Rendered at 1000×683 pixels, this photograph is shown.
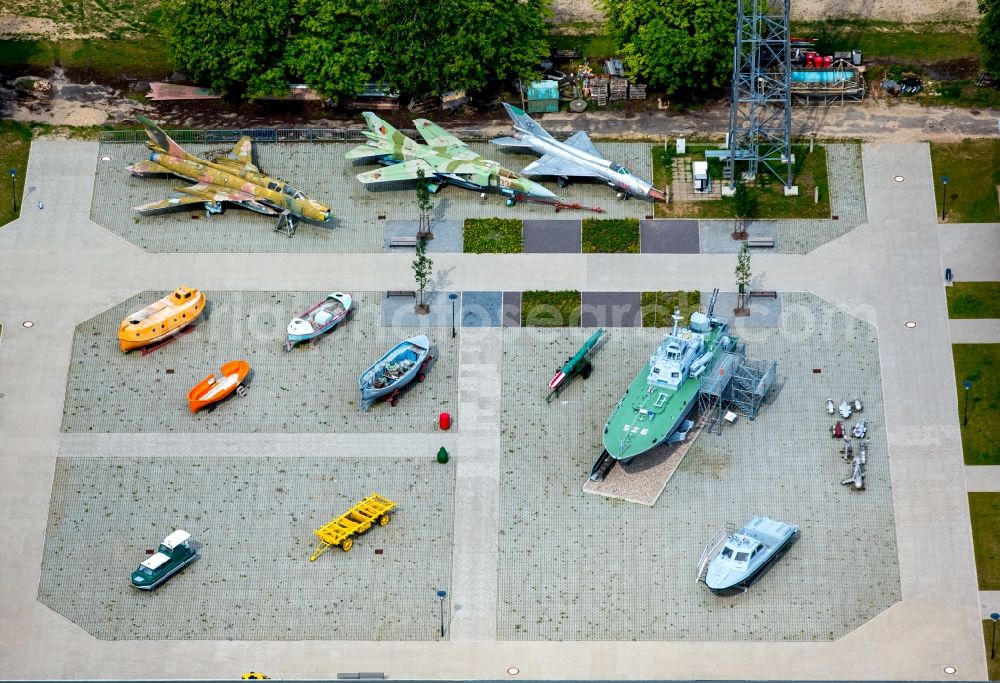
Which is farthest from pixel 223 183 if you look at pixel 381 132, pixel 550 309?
pixel 550 309

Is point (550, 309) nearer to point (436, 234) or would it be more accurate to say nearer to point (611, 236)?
point (611, 236)

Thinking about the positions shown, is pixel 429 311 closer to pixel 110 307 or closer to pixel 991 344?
pixel 110 307

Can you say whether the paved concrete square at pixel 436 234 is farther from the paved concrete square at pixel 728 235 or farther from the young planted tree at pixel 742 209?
the young planted tree at pixel 742 209

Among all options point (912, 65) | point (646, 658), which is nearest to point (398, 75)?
point (912, 65)

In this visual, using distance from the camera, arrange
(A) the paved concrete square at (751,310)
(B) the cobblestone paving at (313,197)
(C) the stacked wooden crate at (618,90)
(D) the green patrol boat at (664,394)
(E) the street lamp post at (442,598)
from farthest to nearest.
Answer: (C) the stacked wooden crate at (618,90), (B) the cobblestone paving at (313,197), (A) the paved concrete square at (751,310), (D) the green patrol boat at (664,394), (E) the street lamp post at (442,598)

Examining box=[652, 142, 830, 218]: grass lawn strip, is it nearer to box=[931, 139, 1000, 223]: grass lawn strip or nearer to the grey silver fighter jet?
the grey silver fighter jet

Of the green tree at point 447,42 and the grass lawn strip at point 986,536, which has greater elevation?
the green tree at point 447,42

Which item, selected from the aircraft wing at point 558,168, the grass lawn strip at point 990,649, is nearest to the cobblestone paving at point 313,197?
the aircraft wing at point 558,168
